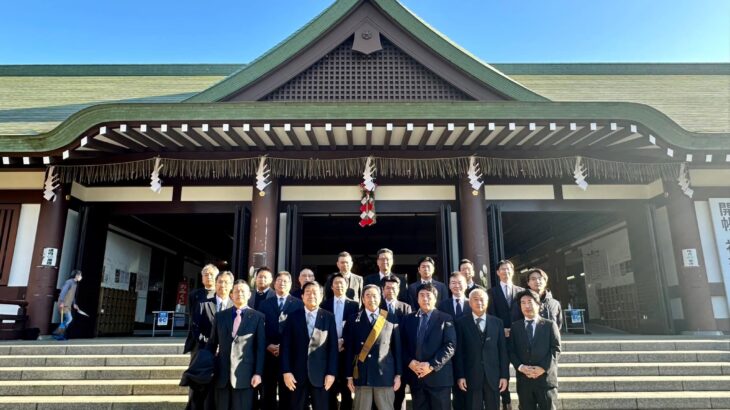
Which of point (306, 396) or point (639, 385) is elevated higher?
point (306, 396)

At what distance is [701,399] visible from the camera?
4.92m

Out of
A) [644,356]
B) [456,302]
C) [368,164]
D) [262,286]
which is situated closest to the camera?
[456,302]

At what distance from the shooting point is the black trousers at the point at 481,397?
4117 millimetres

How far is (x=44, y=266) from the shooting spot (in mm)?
7863

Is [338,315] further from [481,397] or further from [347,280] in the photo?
[481,397]

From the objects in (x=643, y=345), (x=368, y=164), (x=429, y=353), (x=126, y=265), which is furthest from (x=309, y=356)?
(x=126, y=265)

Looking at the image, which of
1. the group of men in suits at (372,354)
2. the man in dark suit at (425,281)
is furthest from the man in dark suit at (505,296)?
the group of men in suits at (372,354)

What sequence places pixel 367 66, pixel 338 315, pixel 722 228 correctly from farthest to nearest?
pixel 367 66
pixel 722 228
pixel 338 315

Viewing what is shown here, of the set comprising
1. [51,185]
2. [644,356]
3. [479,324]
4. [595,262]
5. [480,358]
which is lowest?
[644,356]

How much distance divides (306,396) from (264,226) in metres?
4.41

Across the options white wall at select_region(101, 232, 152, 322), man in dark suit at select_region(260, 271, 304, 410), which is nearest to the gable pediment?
man in dark suit at select_region(260, 271, 304, 410)

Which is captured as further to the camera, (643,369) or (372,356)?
(643,369)

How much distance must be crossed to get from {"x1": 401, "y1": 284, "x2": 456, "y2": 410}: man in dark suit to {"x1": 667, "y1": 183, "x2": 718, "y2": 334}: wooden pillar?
20.1ft

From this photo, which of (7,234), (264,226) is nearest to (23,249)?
(7,234)
